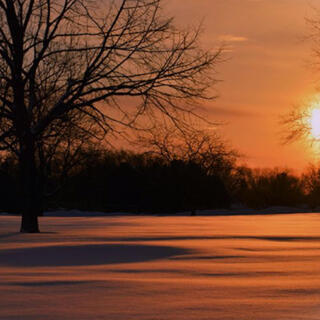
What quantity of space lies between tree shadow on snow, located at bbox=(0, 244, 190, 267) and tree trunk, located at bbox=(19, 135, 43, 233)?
195 inches

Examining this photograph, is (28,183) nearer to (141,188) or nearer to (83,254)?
(83,254)

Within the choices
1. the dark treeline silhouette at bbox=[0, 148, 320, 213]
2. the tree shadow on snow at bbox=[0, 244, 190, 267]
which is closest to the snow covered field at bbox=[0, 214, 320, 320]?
the tree shadow on snow at bbox=[0, 244, 190, 267]

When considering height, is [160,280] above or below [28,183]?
below

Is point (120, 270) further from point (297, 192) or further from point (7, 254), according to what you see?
point (297, 192)

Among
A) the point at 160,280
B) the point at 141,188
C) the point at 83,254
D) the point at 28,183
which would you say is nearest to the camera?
the point at 160,280

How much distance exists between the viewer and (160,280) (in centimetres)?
766

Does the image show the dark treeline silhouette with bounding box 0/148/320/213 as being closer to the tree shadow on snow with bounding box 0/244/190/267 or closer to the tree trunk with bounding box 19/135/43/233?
the tree trunk with bounding box 19/135/43/233

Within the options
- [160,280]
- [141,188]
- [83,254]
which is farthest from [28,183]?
[141,188]

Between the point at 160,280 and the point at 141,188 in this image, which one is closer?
the point at 160,280

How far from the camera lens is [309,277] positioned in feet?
26.0

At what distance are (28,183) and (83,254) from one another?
6352mm

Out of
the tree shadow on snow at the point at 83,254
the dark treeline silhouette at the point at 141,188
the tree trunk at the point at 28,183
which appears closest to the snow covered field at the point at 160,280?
the tree shadow on snow at the point at 83,254

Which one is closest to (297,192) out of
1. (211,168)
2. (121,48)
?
(211,168)

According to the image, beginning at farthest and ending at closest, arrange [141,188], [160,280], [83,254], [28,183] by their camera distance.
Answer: [141,188] < [28,183] < [83,254] < [160,280]
